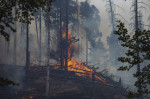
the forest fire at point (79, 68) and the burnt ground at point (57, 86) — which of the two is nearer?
the burnt ground at point (57, 86)

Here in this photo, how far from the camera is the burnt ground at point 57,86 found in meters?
22.0

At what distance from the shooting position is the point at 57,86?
966 inches

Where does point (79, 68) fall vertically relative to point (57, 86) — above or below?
above

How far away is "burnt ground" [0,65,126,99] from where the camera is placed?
22022mm

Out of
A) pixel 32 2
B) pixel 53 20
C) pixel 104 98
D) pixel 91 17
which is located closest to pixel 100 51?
pixel 91 17

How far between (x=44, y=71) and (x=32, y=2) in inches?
772

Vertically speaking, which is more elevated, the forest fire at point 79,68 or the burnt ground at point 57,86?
the forest fire at point 79,68

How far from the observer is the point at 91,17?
54.0 meters

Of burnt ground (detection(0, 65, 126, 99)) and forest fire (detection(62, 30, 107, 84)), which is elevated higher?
forest fire (detection(62, 30, 107, 84))

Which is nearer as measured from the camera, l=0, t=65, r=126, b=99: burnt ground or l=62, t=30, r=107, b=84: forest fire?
l=0, t=65, r=126, b=99: burnt ground

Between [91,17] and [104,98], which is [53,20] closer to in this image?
[91,17]

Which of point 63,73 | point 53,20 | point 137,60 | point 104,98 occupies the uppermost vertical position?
point 53,20

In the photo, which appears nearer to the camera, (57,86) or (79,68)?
(57,86)

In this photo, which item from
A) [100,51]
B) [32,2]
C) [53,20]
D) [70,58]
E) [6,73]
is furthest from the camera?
[100,51]
